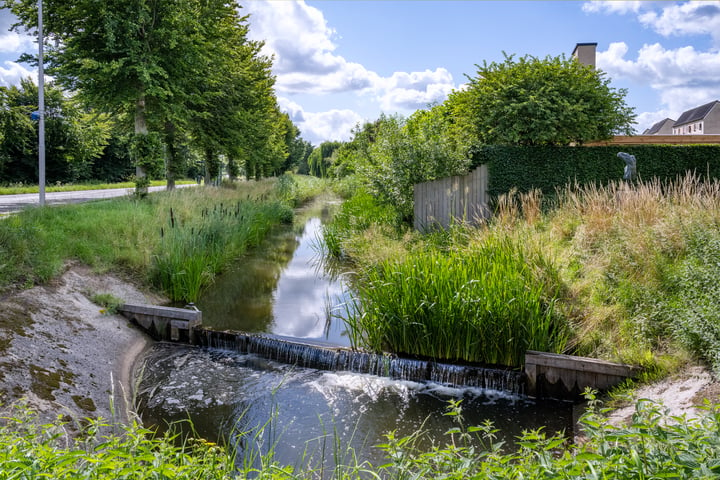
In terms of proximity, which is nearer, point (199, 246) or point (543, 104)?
point (199, 246)

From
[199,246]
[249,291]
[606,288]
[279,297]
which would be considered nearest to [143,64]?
[199,246]

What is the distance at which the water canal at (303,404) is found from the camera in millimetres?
4512

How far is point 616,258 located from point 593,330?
1.40 meters

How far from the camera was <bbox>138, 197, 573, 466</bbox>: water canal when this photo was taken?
4.51 metres

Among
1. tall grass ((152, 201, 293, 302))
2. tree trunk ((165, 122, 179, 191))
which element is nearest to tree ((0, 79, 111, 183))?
tree trunk ((165, 122, 179, 191))

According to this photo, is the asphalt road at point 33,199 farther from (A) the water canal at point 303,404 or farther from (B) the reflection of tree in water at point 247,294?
(A) the water canal at point 303,404

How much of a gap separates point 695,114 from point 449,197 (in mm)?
57549

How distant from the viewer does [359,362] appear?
6.03 metres

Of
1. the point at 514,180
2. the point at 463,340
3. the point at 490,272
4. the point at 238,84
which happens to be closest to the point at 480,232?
the point at 490,272

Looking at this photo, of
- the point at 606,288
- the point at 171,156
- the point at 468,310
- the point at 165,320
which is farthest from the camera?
the point at 171,156

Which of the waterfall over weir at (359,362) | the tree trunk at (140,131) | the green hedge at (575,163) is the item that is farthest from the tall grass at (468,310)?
the tree trunk at (140,131)

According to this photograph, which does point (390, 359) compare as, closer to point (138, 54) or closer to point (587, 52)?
point (138, 54)

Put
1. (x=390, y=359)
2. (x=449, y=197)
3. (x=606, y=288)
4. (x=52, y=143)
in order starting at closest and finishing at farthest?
(x=390, y=359) < (x=606, y=288) < (x=449, y=197) < (x=52, y=143)

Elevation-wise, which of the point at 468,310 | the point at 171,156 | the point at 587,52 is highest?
the point at 587,52
